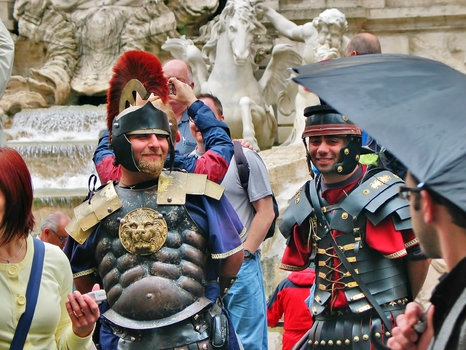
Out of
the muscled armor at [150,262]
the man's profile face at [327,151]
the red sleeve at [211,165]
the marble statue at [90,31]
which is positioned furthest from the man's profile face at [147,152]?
the marble statue at [90,31]

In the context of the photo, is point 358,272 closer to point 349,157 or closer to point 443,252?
point 349,157

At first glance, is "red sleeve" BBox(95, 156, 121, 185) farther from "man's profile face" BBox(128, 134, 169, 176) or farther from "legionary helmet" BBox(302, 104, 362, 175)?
"legionary helmet" BBox(302, 104, 362, 175)

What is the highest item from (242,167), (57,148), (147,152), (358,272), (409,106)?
(409,106)

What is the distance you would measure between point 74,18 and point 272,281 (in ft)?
24.4

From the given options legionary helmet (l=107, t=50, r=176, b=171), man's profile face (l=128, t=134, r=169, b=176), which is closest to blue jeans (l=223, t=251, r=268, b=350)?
legionary helmet (l=107, t=50, r=176, b=171)

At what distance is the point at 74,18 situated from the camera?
48.5ft

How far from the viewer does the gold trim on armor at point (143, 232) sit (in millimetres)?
4676

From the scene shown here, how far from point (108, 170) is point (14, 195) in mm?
1442

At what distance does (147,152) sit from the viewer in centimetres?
475

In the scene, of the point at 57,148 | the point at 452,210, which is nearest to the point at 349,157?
the point at 452,210

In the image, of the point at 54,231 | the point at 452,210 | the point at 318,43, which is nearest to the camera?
the point at 452,210

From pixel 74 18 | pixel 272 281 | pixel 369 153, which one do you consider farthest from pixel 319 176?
pixel 74 18

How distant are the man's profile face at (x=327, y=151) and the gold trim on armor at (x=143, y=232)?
86 cm

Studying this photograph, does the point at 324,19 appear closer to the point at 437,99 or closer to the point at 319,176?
the point at 319,176
